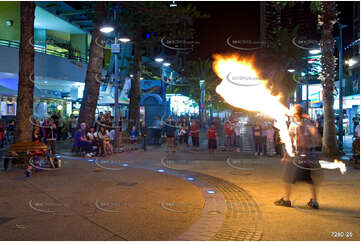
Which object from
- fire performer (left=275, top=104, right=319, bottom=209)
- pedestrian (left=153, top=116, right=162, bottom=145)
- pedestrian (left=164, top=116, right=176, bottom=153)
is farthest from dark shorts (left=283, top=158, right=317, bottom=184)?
pedestrian (left=153, top=116, right=162, bottom=145)

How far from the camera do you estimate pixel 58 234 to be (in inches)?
201

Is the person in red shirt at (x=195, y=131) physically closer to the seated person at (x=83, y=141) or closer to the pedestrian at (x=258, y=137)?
the pedestrian at (x=258, y=137)

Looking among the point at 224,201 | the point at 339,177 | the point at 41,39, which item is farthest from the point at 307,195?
the point at 41,39

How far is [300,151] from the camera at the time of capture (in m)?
6.88

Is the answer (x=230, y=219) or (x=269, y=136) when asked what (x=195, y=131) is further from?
(x=230, y=219)

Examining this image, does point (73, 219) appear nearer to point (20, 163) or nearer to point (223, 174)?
point (223, 174)

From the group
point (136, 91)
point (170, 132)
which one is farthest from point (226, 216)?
point (136, 91)

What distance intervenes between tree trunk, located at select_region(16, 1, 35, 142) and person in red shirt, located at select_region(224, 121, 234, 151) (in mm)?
10167

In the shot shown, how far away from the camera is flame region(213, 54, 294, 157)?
775cm

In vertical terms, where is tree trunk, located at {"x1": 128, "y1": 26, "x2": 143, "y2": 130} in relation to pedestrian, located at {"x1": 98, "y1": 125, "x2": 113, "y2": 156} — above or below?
above

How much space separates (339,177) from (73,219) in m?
7.94

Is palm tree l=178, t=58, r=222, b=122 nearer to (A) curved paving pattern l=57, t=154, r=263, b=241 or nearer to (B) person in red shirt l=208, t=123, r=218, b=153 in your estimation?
(B) person in red shirt l=208, t=123, r=218, b=153

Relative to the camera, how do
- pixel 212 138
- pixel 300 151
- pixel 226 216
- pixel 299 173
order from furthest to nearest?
pixel 212 138, pixel 300 151, pixel 299 173, pixel 226 216

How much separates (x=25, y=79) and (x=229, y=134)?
10.7 metres
